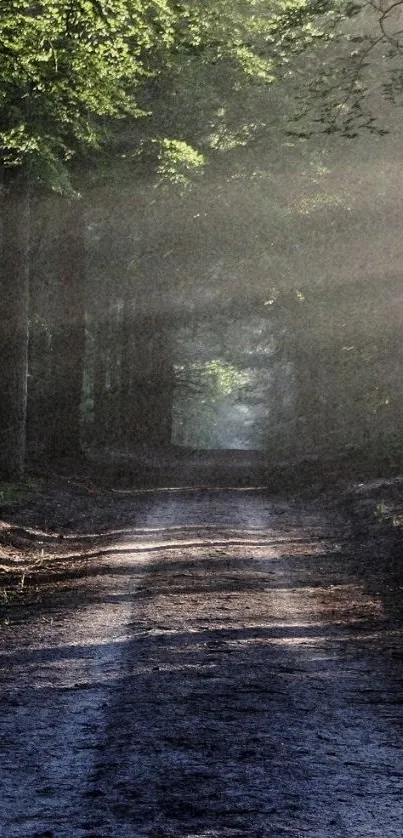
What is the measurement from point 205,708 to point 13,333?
15.0 metres

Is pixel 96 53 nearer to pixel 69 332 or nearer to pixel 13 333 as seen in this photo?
pixel 13 333

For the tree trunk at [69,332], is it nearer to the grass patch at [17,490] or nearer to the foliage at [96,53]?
the foliage at [96,53]

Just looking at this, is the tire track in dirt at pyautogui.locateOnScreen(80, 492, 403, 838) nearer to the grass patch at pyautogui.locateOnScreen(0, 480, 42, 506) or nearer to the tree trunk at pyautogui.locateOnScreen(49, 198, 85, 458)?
the grass patch at pyautogui.locateOnScreen(0, 480, 42, 506)

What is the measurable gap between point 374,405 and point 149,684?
62.4ft

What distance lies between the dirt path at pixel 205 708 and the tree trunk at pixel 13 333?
830 cm

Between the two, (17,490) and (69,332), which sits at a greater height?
(69,332)

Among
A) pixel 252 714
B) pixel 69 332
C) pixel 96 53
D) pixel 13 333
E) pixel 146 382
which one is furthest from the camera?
pixel 146 382

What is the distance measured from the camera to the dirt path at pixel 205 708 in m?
4.86

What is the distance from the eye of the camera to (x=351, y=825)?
15.4 ft

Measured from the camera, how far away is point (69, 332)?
28.9 m

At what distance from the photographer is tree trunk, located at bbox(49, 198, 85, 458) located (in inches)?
1101

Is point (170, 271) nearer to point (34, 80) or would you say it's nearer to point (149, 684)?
point (34, 80)

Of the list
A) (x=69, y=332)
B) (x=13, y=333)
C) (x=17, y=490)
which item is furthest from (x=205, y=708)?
(x=69, y=332)

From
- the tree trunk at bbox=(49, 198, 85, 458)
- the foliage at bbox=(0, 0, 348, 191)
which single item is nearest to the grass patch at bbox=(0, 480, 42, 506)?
the foliage at bbox=(0, 0, 348, 191)
